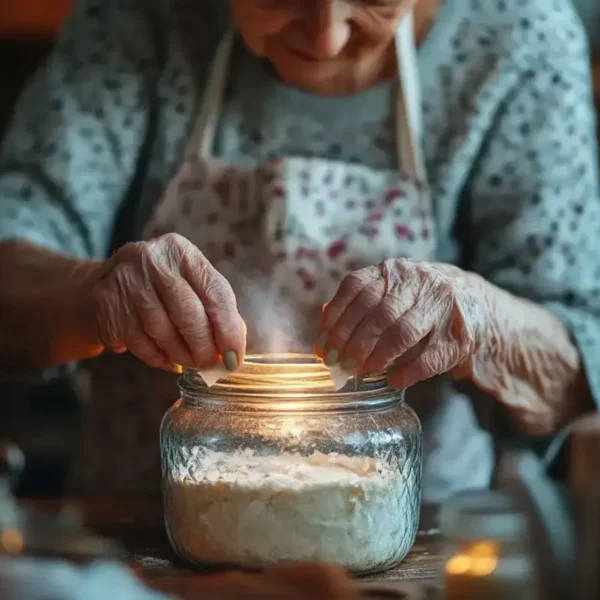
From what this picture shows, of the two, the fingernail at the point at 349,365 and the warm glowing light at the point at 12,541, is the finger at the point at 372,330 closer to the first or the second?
the fingernail at the point at 349,365

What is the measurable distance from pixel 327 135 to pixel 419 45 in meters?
0.12

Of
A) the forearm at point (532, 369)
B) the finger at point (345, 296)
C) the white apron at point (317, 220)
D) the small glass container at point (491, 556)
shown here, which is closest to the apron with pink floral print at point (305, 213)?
the white apron at point (317, 220)

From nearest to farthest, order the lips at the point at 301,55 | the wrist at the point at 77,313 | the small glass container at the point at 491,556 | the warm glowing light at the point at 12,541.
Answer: the small glass container at the point at 491,556 < the warm glowing light at the point at 12,541 < the wrist at the point at 77,313 < the lips at the point at 301,55

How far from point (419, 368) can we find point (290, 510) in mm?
129

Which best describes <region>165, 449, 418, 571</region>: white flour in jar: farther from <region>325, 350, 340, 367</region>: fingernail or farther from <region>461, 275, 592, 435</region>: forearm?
<region>461, 275, 592, 435</region>: forearm

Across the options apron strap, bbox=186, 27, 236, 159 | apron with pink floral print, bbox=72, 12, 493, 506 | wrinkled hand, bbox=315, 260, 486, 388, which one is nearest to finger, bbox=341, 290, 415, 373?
wrinkled hand, bbox=315, 260, 486, 388

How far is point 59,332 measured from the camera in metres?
0.75

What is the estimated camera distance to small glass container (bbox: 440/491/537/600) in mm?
392

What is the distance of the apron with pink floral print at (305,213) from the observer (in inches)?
32.3

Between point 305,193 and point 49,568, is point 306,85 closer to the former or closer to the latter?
point 305,193

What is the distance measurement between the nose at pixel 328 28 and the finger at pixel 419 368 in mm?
271

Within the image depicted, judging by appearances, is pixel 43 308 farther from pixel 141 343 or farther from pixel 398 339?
pixel 398 339

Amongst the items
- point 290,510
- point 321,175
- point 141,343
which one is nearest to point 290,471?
point 290,510

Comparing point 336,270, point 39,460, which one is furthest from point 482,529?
point 39,460
